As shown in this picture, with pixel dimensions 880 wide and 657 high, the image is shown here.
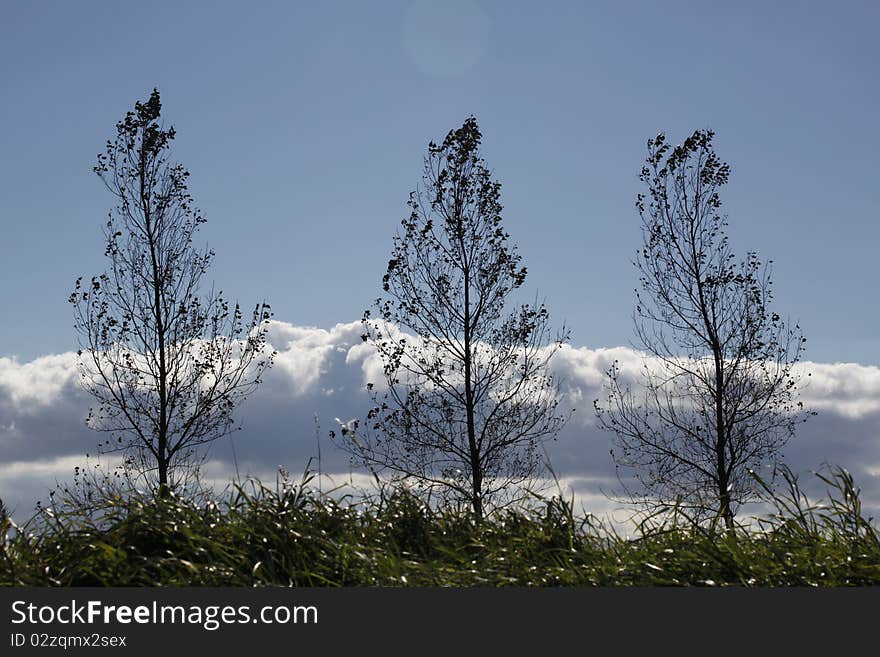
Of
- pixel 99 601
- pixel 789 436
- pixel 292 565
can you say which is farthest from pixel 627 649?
pixel 789 436

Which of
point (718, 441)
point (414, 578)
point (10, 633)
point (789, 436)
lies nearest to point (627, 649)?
point (414, 578)

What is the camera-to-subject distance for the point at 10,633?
15.7 feet

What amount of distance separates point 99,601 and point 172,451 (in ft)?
31.8

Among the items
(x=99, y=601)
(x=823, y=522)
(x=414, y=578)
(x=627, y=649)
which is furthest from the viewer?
(x=823, y=522)

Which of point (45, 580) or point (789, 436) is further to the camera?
point (789, 436)

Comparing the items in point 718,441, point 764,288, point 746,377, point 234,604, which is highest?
point 764,288

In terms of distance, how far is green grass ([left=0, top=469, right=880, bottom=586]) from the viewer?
5.40m

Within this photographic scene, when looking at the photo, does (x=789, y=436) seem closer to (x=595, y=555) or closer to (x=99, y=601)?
(x=595, y=555)

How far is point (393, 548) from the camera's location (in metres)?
6.21

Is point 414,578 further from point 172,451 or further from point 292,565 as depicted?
point 172,451

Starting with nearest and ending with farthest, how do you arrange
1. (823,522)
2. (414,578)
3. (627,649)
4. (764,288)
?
(627,649), (414,578), (823,522), (764,288)

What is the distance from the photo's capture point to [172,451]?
559 inches

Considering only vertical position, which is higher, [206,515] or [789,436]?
[789,436]

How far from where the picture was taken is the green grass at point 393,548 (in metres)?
5.40
